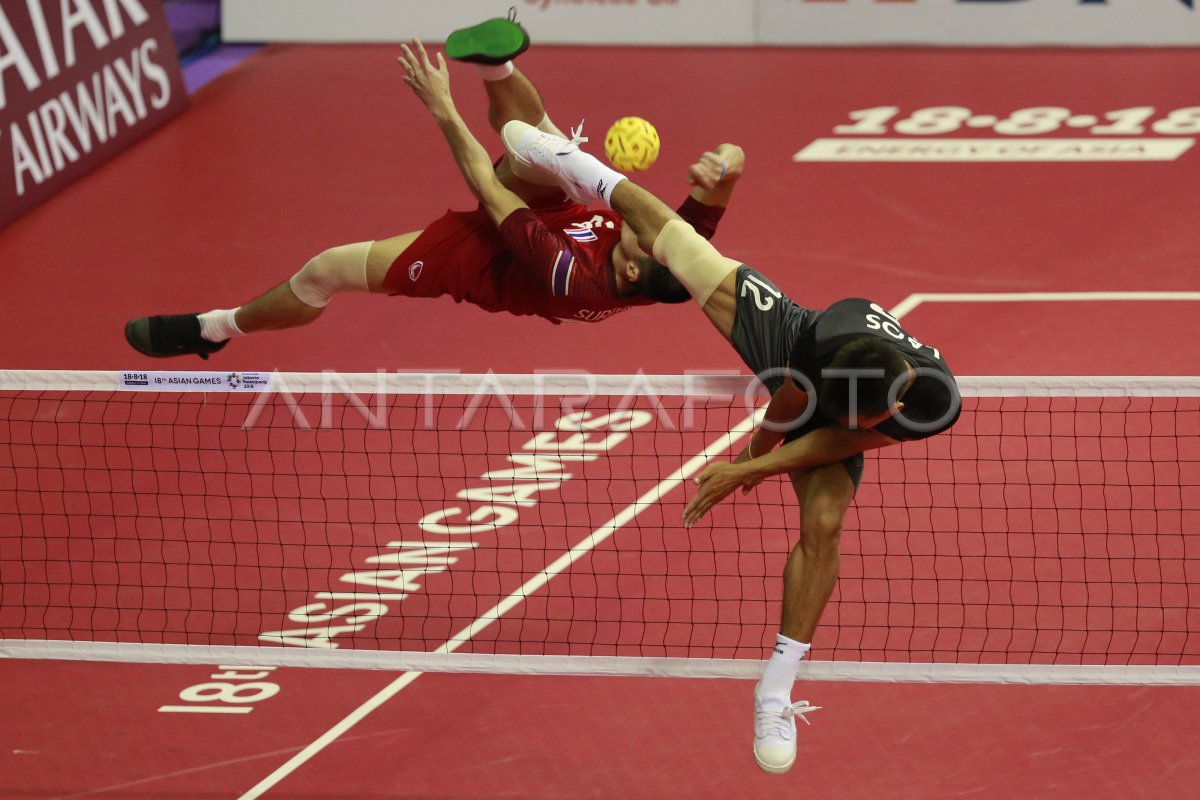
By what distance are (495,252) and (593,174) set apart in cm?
104

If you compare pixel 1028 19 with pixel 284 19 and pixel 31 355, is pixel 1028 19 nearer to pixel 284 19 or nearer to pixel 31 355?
pixel 284 19

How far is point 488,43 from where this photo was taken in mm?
8695

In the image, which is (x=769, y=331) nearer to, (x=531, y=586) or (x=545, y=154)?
(x=545, y=154)

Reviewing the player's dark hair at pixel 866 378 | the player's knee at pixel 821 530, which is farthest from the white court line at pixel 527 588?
the player's dark hair at pixel 866 378

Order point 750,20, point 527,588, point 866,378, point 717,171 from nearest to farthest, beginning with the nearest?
1. point 866,378
2. point 717,171
3. point 527,588
4. point 750,20

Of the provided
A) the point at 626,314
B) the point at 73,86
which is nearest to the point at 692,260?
the point at 626,314

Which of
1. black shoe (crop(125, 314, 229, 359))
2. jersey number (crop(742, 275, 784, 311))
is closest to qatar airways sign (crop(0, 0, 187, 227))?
black shoe (crop(125, 314, 229, 359))

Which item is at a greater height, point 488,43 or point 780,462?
point 488,43

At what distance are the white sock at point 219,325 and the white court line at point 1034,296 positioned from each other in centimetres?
642

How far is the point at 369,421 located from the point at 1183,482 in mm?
6085

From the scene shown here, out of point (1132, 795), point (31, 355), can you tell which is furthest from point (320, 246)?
A: point (1132, 795)

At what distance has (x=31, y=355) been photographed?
13562 mm

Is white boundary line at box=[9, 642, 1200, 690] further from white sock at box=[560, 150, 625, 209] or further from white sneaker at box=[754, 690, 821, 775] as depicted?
white sock at box=[560, 150, 625, 209]

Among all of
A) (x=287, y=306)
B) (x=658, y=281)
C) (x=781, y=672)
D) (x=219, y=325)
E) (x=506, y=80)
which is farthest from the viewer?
(x=219, y=325)
